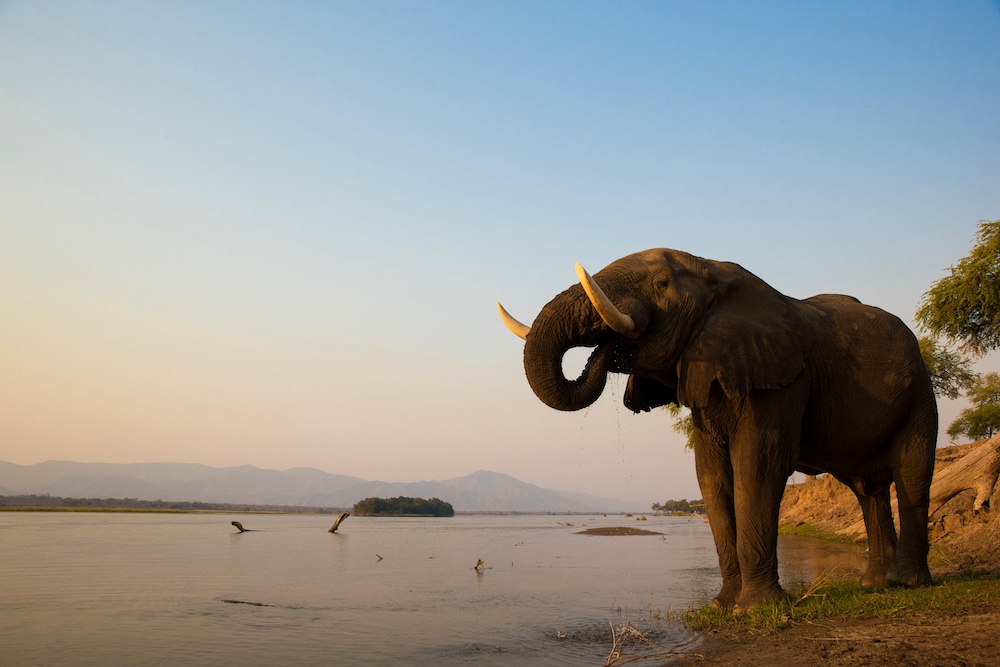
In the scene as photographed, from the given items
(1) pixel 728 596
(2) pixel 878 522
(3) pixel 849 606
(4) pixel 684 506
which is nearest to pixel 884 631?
(3) pixel 849 606

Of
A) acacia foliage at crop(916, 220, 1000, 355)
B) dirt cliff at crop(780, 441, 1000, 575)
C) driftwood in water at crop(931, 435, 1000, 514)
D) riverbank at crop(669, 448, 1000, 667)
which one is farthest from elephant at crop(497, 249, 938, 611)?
acacia foliage at crop(916, 220, 1000, 355)

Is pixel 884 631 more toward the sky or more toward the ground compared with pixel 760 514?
more toward the ground

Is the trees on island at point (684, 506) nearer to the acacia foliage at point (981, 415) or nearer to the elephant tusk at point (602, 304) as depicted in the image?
the acacia foliage at point (981, 415)

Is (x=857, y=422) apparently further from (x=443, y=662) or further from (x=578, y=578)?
(x=578, y=578)

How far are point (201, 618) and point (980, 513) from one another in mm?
14718

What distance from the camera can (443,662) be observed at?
754 cm

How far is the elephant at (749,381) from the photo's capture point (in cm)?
814

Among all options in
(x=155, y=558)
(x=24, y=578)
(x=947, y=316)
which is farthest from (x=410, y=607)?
(x=947, y=316)

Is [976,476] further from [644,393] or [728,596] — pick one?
[644,393]

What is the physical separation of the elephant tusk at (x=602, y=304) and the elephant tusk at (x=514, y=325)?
3.00 ft

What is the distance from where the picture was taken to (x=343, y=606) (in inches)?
471

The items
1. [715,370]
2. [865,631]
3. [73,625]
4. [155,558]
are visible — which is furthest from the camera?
[155,558]

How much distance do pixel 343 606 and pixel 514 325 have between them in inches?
240

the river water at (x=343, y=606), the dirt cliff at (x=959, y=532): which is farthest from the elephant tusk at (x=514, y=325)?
the dirt cliff at (x=959, y=532)
